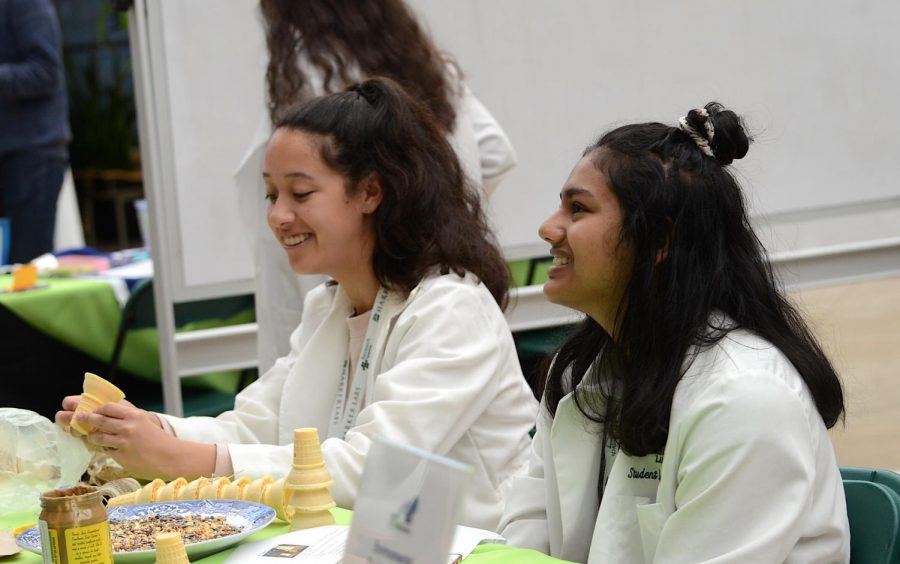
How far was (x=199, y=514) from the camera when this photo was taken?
1.58 metres

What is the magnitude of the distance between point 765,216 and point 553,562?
2.91 m

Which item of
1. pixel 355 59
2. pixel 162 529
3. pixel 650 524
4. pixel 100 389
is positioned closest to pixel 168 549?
pixel 162 529

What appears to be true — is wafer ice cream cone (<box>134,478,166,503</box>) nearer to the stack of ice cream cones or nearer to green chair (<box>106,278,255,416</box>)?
the stack of ice cream cones

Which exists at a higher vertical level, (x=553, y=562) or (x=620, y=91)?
(x=620, y=91)

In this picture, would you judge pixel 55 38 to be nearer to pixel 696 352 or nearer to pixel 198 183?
pixel 198 183

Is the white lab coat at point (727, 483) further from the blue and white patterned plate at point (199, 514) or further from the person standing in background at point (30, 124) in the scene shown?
the person standing in background at point (30, 124)

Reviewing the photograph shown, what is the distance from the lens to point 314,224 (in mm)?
2125

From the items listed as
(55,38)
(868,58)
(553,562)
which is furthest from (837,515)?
(55,38)

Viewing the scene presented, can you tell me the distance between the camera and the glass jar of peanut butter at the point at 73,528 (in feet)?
4.15

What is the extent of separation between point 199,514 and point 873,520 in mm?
861

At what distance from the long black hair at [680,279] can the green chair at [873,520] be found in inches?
3.9

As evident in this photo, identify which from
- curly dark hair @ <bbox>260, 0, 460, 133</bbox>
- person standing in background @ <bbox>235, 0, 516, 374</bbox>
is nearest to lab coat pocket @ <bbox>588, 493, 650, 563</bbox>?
person standing in background @ <bbox>235, 0, 516, 374</bbox>

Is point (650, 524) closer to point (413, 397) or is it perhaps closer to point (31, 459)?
point (413, 397)

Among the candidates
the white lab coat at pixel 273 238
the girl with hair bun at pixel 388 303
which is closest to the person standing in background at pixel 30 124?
the white lab coat at pixel 273 238
